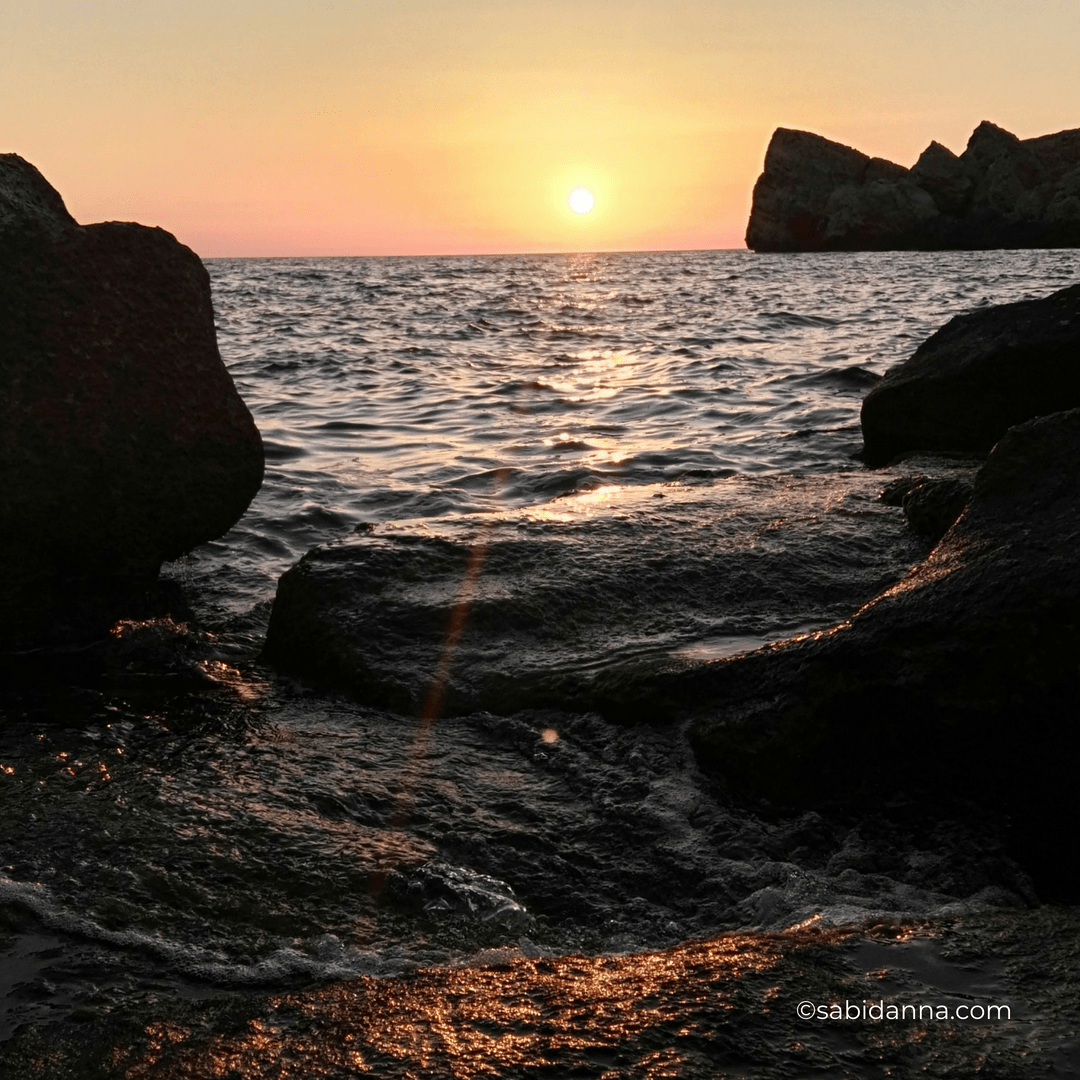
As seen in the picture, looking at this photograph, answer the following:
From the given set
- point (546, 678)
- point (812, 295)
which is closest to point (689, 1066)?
point (546, 678)

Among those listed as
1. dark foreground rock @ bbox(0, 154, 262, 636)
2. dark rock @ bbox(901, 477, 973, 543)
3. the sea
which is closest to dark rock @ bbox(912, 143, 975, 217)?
the sea

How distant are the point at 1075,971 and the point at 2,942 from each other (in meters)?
2.18

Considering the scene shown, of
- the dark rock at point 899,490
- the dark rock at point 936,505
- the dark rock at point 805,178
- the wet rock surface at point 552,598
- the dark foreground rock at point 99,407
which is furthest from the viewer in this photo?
the dark rock at point 805,178

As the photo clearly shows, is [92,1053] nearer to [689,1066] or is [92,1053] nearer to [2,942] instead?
[2,942]

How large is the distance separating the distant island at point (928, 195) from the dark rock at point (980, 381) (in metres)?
70.9

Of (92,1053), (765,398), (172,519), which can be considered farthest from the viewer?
(765,398)

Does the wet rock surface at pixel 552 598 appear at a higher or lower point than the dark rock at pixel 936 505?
lower

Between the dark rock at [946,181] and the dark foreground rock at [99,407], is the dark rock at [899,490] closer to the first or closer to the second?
the dark foreground rock at [99,407]

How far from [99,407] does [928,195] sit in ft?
270

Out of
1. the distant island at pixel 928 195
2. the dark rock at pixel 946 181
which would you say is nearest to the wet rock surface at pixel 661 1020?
the distant island at pixel 928 195

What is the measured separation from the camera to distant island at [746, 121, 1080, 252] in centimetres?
7169

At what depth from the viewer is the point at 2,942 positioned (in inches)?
91.4

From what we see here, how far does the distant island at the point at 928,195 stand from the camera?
71.7 m

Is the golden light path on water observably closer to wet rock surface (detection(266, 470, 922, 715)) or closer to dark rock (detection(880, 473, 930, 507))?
wet rock surface (detection(266, 470, 922, 715))
